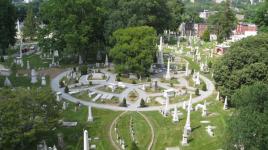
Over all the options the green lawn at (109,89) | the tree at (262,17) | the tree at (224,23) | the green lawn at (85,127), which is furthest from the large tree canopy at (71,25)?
the tree at (224,23)

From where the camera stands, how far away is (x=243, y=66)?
4112 centimetres

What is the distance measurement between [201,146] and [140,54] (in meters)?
23.6

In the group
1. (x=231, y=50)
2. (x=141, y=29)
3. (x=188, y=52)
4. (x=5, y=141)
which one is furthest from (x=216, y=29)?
(x=5, y=141)

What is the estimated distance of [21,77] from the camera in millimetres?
54031

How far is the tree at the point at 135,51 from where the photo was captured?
5322cm

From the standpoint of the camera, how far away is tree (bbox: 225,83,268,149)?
2423 cm

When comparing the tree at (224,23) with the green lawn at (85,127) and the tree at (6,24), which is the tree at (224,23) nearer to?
the tree at (6,24)

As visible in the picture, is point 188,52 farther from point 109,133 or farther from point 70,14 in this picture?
point 109,133

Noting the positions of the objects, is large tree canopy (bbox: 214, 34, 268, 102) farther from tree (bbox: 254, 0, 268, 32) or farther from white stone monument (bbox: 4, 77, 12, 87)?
white stone monument (bbox: 4, 77, 12, 87)

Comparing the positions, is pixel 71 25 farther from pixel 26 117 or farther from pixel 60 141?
pixel 26 117

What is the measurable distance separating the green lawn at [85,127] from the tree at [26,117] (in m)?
2.96

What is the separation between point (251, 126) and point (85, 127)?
17668mm

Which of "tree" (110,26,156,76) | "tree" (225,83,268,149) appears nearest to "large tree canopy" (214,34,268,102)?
"tree" (225,83,268,149)

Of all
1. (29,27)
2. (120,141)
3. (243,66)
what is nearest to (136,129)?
(120,141)
